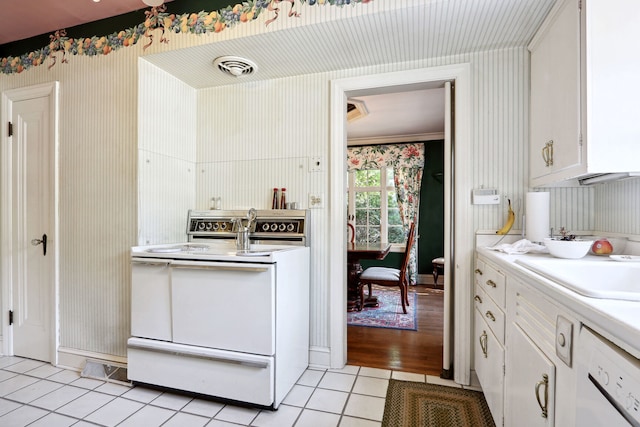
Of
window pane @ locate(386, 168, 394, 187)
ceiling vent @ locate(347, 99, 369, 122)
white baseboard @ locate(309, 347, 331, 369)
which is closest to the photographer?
white baseboard @ locate(309, 347, 331, 369)

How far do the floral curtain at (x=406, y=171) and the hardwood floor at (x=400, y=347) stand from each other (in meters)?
2.02

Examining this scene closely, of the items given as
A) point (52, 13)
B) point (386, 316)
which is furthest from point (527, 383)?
point (52, 13)

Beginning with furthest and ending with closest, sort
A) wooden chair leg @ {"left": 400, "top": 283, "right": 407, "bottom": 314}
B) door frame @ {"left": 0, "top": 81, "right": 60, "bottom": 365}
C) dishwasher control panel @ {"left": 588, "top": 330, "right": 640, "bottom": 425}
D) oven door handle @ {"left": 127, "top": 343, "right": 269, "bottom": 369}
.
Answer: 1. wooden chair leg @ {"left": 400, "top": 283, "right": 407, "bottom": 314}
2. door frame @ {"left": 0, "top": 81, "right": 60, "bottom": 365}
3. oven door handle @ {"left": 127, "top": 343, "right": 269, "bottom": 369}
4. dishwasher control panel @ {"left": 588, "top": 330, "right": 640, "bottom": 425}

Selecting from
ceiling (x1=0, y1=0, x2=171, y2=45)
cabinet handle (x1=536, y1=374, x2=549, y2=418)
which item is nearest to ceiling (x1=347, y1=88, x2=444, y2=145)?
ceiling (x1=0, y1=0, x2=171, y2=45)

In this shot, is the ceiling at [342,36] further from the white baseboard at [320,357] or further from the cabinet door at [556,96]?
the white baseboard at [320,357]

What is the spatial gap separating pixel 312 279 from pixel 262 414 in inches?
35.1

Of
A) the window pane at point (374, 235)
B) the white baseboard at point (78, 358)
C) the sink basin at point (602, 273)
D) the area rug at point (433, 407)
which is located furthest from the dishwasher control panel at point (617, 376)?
the window pane at point (374, 235)

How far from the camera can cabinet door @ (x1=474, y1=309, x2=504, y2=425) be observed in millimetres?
1379

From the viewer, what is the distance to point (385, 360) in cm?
238

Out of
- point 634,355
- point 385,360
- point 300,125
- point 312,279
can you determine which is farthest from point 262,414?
point 300,125

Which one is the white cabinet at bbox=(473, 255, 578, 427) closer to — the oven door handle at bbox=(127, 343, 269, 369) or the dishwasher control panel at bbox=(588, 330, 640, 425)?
the dishwasher control panel at bbox=(588, 330, 640, 425)

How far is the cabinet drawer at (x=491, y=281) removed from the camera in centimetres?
142

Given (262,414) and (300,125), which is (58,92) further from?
(262,414)

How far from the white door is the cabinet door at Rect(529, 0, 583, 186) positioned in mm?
3238
